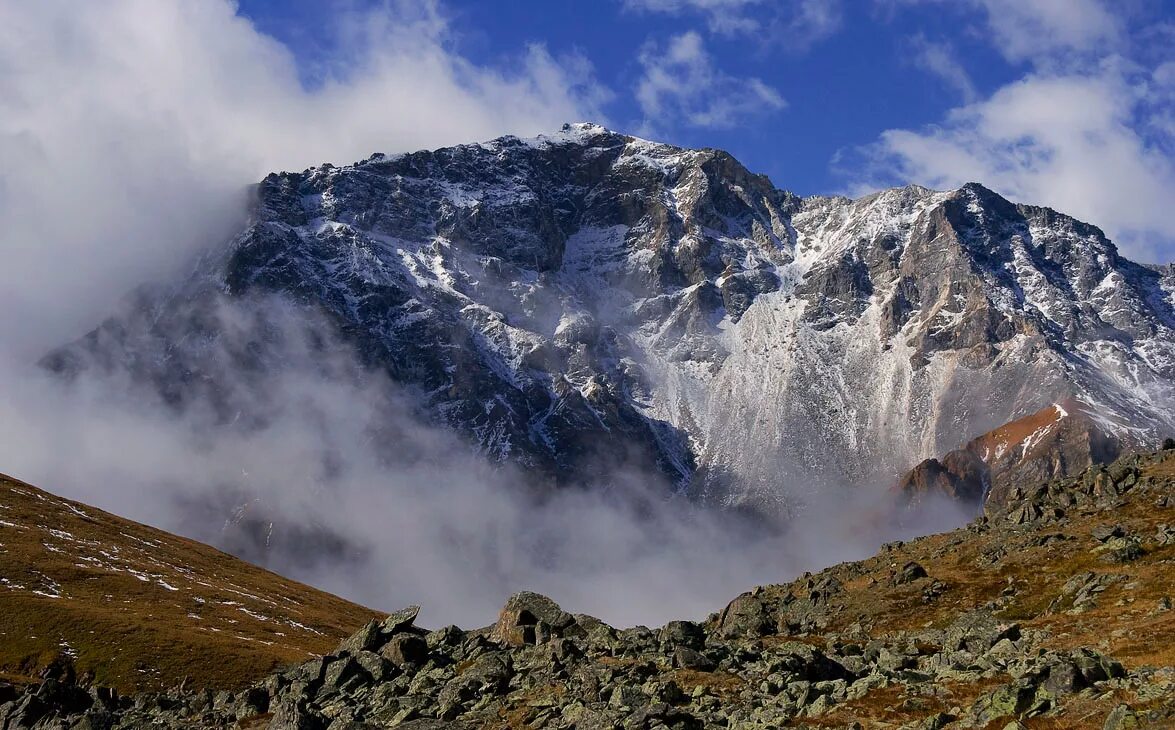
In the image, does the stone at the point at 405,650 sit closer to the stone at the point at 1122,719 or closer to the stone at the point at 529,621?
the stone at the point at 529,621

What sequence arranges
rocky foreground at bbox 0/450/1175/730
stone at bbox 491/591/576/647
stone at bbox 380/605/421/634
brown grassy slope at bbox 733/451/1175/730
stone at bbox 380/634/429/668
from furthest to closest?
stone at bbox 380/605/421/634, stone at bbox 491/591/576/647, stone at bbox 380/634/429/668, brown grassy slope at bbox 733/451/1175/730, rocky foreground at bbox 0/450/1175/730

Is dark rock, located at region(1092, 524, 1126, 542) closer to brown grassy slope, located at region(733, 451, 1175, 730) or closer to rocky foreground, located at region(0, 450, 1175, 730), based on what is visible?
rocky foreground, located at region(0, 450, 1175, 730)

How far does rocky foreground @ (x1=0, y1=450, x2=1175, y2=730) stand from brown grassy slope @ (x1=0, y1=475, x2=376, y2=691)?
34763 millimetres

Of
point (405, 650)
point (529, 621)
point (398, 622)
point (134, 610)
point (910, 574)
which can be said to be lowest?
point (405, 650)

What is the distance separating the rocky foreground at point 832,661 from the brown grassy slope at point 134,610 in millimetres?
34763

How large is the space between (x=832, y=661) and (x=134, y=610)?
116 metres

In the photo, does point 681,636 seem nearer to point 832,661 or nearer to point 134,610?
point 832,661

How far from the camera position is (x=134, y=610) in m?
138

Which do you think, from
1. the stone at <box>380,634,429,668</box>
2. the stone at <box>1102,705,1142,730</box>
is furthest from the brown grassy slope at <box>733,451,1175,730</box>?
the stone at <box>380,634,429,668</box>

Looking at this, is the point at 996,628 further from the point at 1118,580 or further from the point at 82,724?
the point at 82,724

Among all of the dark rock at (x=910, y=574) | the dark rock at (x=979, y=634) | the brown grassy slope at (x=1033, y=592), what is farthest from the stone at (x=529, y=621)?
the dark rock at (x=910, y=574)

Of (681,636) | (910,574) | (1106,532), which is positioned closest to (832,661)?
(681,636)

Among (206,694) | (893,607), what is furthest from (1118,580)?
(206,694)

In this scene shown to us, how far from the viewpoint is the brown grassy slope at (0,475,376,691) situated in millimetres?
117938
